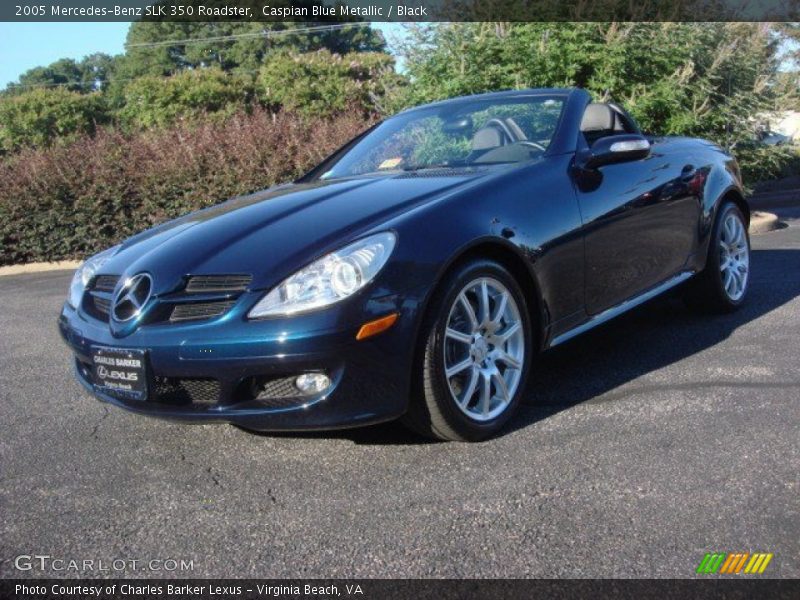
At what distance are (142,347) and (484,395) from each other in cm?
137

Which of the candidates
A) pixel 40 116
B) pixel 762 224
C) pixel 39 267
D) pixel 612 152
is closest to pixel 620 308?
pixel 612 152

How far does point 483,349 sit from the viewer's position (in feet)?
11.5

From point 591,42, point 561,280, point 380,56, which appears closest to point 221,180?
point 591,42

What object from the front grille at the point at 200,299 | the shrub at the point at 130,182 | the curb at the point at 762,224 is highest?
the front grille at the point at 200,299

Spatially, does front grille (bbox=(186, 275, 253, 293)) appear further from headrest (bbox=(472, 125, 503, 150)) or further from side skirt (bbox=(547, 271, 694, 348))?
headrest (bbox=(472, 125, 503, 150))

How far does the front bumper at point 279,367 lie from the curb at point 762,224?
28.4ft

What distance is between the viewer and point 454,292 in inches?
130

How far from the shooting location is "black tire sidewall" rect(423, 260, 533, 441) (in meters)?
3.21

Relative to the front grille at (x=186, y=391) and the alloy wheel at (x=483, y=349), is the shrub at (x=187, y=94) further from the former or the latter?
the front grille at (x=186, y=391)

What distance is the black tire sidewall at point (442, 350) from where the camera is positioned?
3205 millimetres

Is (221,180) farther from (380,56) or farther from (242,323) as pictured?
(380,56)

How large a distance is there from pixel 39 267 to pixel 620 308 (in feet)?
30.9

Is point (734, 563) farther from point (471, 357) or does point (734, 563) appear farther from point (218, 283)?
point (218, 283)

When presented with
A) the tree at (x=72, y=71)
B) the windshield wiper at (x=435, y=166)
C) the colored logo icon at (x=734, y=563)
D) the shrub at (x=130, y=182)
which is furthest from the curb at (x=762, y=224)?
the tree at (x=72, y=71)
